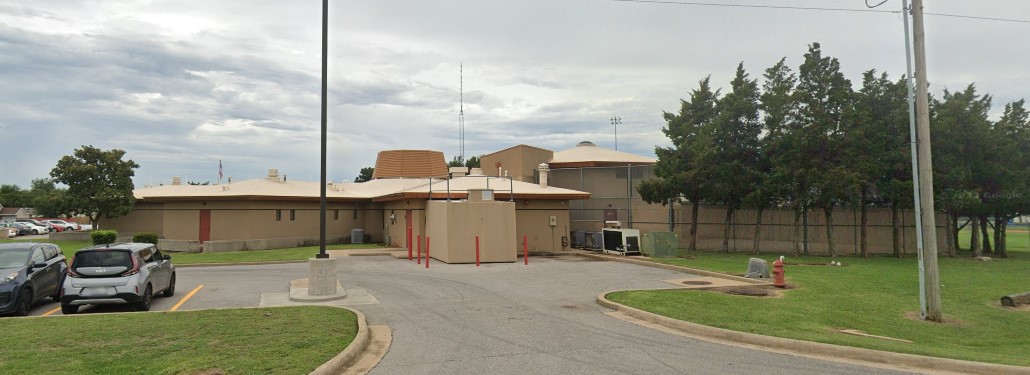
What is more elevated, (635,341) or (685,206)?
(685,206)

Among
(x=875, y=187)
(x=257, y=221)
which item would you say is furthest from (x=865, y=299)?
(x=257, y=221)

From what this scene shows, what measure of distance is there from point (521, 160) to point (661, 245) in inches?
615

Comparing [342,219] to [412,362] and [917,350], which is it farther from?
[917,350]

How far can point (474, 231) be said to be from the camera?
2252 cm

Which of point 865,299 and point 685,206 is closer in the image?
point 865,299

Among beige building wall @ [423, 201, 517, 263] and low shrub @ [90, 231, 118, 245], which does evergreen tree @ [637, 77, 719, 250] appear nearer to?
beige building wall @ [423, 201, 517, 263]

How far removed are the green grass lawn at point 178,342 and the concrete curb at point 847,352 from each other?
5592 mm

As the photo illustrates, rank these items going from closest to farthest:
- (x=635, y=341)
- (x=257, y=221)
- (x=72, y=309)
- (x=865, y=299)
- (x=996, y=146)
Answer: (x=635, y=341)
(x=72, y=309)
(x=865, y=299)
(x=996, y=146)
(x=257, y=221)

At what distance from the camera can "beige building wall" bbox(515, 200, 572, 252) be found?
28688 millimetres

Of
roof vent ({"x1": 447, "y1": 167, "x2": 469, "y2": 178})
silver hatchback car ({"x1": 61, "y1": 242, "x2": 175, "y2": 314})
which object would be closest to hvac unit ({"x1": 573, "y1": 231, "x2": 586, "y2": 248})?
roof vent ({"x1": 447, "y1": 167, "x2": 469, "y2": 178})

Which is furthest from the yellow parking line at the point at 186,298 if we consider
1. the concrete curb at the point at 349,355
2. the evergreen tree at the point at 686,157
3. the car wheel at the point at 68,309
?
the evergreen tree at the point at 686,157

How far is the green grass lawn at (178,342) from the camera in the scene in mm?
6785

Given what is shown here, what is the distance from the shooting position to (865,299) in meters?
14.2

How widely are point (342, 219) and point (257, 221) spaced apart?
221 inches
